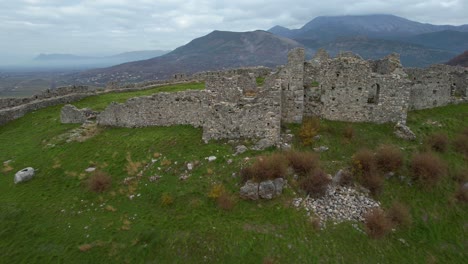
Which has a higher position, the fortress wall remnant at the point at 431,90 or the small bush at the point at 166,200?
the fortress wall remnant at the point at 431,90

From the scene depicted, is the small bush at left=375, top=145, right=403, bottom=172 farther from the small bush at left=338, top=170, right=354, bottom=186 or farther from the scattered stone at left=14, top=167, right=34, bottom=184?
the scattered stone at left=14, top=167, right=34, bottom=184

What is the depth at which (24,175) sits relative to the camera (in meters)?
20.3

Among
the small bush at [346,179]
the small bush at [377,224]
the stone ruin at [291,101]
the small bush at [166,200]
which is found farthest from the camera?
the stone ruin at [291,101]

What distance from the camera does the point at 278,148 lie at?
2077 cm

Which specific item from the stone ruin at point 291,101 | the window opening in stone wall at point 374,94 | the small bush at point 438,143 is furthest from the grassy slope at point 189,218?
the window opening in stone wall at point 374,94

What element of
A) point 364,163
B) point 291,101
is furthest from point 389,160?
point 291,101

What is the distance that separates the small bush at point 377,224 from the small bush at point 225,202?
723 cm

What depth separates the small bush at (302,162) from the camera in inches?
715

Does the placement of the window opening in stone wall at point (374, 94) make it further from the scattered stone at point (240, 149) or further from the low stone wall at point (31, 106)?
the low stone wall at point (31, 106)

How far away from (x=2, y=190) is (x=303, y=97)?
875 inches

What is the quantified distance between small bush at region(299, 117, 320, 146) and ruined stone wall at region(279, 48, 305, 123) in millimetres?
1226

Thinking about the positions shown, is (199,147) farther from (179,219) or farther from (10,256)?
(10,256)

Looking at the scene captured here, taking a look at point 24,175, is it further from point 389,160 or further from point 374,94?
point 374,94

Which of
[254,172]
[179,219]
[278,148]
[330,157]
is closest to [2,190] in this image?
[179,219]
